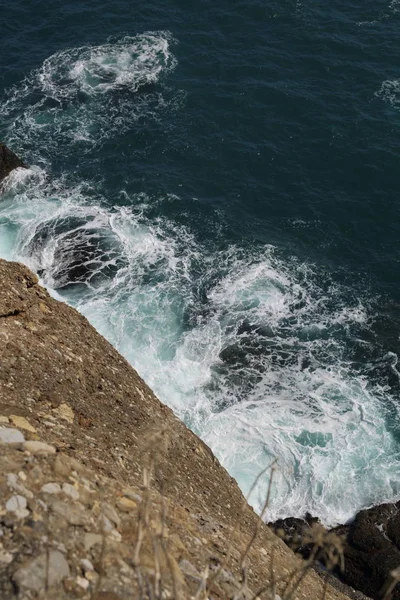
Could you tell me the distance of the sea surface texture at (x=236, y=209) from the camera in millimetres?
35562

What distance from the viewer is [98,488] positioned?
42.9ft

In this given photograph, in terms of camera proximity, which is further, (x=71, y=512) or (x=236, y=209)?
(x=236, y=209)

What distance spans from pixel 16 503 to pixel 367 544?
22411 millimetres

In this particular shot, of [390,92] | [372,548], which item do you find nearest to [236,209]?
[390,92]

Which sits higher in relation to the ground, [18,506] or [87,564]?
[18,506]

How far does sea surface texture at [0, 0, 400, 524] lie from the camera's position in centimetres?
3556

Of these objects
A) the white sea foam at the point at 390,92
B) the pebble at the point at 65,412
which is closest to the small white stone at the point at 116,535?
the pebble at the point at 65,412

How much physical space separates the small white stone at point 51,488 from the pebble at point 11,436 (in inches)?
54.9

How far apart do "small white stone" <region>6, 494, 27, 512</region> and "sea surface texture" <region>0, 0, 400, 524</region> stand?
21698 millimetres

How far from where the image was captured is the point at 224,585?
500 inches

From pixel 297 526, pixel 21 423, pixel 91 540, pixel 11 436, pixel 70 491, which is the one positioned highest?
pixel 11 436

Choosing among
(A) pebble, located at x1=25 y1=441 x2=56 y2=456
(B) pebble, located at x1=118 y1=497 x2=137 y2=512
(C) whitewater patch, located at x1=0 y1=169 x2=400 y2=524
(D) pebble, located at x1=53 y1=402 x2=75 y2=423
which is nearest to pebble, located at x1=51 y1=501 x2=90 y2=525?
(B) pebble, located at x1=118 y1=497 x2=137 y2=512

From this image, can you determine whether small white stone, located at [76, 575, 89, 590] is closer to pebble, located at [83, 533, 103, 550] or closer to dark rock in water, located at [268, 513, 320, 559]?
pebble, located at [83, 533, 103, 550]

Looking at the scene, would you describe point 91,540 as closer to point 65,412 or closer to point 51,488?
point 51,488
